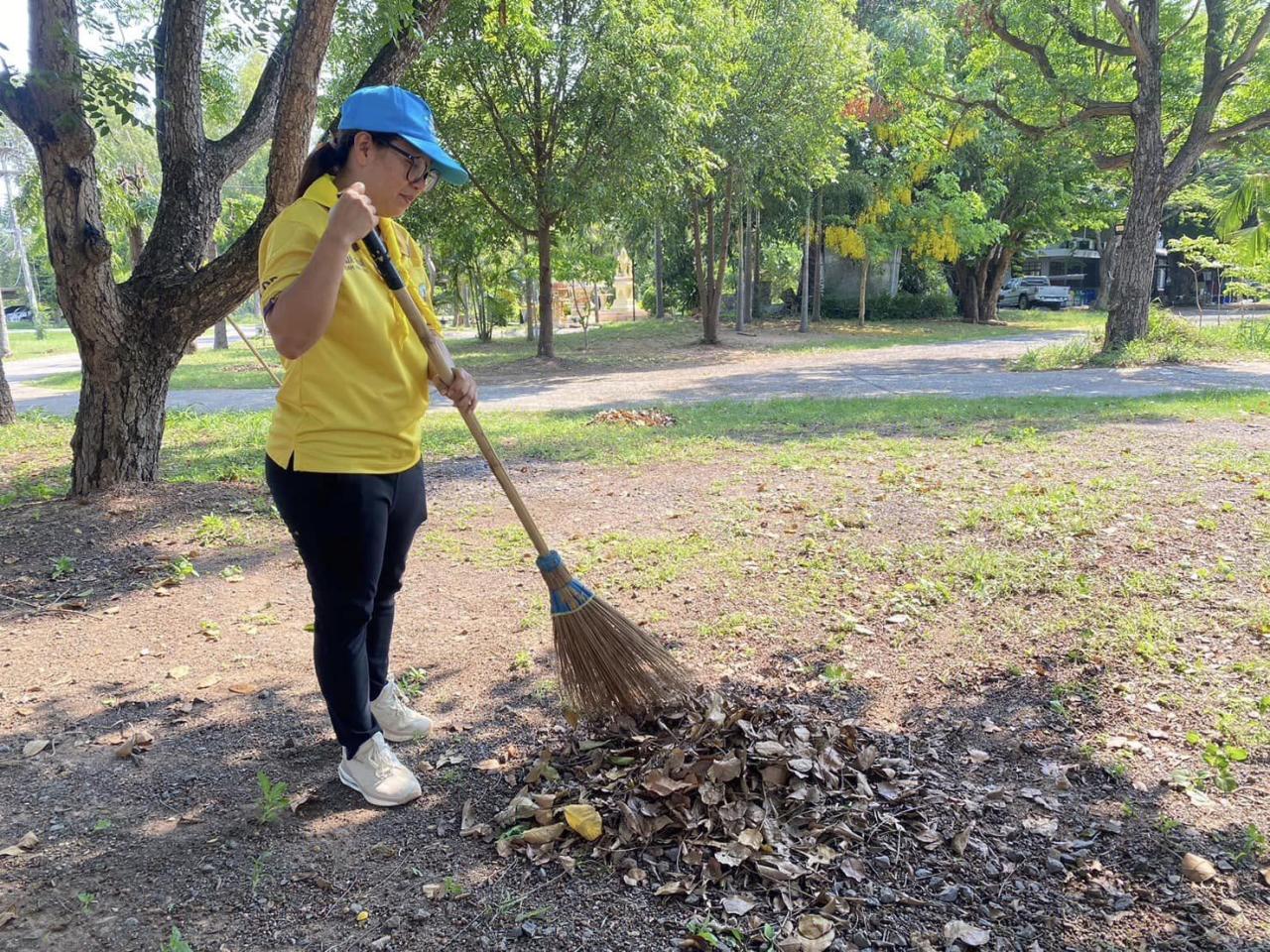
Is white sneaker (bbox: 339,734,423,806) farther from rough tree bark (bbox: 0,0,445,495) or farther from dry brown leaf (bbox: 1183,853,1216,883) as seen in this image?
rough tree bark (bbox: 0,0,445,495)

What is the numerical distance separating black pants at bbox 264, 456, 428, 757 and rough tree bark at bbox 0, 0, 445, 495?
153 inches

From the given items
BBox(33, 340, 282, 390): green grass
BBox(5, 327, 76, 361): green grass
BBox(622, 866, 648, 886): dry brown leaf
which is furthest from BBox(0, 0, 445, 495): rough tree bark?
BBox(5, 327, 76, 361): green grass

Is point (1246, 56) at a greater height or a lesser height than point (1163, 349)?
greater

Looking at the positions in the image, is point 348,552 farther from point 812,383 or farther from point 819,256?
point 819,256

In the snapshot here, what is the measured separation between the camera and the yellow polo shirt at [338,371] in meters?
2.29

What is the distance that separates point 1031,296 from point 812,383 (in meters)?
27.7

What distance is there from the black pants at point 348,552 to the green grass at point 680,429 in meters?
5.23

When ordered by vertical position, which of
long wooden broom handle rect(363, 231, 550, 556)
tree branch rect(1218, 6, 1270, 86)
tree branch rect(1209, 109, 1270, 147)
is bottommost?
long wooden broom handle rect(363, 231, 550, 556)

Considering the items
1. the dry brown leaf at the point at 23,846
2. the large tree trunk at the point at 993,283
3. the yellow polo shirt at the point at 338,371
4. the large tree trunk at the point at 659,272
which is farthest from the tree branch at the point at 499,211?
the large tree trunk at the point at 993,283

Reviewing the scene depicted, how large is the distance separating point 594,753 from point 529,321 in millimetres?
26000

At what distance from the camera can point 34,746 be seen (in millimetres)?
3117

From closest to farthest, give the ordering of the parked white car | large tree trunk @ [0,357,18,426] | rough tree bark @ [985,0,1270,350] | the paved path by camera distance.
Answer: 1. large tree trunk @ [0,357,18,426]
2. the paved path
3. rough tree bark @ [985,0,1270,350]
4. the parked white car

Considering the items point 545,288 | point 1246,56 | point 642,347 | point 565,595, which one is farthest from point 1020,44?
point 565,595

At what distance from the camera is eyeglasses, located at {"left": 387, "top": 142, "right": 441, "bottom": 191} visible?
2391mm
